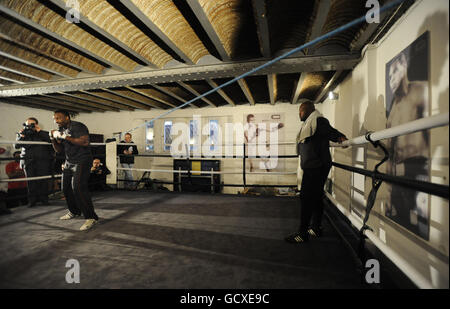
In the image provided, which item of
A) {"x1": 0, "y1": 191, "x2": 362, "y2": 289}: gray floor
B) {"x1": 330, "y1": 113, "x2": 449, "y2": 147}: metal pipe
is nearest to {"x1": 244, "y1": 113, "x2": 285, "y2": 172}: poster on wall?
{"x1": 0, "y1": 191, "x2": 362, "y2": 289}: gray floor

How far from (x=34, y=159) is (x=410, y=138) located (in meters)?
5.27

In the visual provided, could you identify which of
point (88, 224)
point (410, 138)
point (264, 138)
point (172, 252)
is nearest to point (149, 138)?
point (264, 138)

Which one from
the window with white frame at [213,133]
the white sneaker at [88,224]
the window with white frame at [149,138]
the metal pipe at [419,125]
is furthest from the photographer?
the window with white frame at [149,138]

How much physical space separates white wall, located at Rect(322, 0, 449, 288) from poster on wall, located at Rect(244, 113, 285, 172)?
2.70 m

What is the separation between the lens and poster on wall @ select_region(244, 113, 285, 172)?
5.89 metres

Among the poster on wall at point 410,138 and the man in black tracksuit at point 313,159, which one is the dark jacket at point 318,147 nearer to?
the man in black tracksuit at point 313,159

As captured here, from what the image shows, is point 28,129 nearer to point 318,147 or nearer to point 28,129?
point 28,129

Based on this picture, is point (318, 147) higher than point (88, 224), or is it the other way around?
point (318, 147)

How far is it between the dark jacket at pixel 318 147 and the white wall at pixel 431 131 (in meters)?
0.68

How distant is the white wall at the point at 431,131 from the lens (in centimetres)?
131

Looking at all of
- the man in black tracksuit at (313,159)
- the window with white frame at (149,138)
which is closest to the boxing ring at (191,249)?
the man in black tracksuit at (313,159)

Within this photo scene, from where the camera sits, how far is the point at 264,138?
6.00m

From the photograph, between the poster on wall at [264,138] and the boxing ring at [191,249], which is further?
the poster on wall at [264,138]

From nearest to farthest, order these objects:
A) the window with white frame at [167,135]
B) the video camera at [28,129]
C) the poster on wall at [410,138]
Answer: the poster on wall at [410,138] → the video camera at [28,129] → the window with white frame at [167,135]
